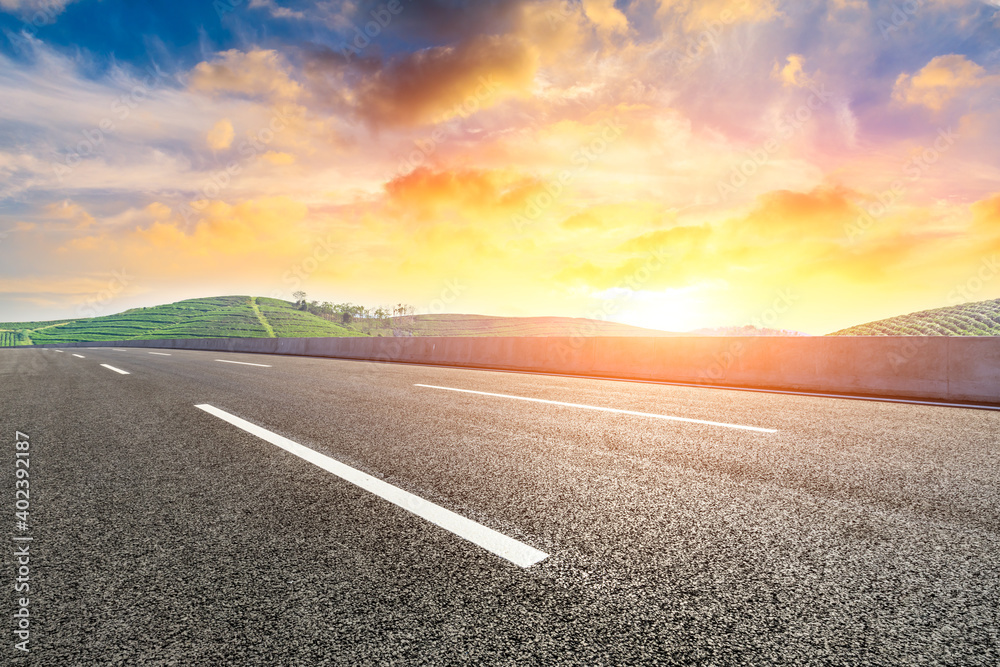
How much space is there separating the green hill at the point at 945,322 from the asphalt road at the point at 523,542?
57.9ft

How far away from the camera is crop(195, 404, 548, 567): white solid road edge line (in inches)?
89.1

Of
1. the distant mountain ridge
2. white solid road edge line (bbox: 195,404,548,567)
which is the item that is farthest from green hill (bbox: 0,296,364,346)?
white solid road edge line (bbox: 195,404,548,567)

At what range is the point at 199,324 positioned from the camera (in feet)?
448

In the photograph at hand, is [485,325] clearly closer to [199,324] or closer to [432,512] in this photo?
[199,324]

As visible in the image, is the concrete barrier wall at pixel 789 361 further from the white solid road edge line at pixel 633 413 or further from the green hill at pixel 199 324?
the green hill at pixel 199 324

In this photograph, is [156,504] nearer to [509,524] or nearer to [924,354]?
[509,524]

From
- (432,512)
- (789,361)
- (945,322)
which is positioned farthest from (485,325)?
(432,512)

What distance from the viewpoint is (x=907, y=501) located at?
299 centimetres

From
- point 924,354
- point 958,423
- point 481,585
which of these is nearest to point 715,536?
point 481,585

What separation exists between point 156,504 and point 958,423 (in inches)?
292

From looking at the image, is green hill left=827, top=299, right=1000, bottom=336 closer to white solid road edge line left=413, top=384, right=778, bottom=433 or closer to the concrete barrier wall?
the concrete barrier wall

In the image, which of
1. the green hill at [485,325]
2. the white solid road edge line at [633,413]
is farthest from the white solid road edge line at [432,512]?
the green hill at [485,325]

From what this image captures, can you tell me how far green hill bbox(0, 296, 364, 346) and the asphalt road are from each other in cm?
12320

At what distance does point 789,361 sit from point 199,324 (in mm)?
152635
